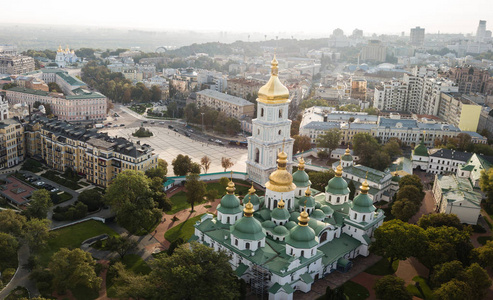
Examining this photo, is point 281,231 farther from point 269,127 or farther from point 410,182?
point 410,182

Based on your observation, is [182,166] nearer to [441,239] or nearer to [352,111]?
[441,239]

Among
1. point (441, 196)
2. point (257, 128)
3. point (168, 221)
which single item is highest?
point (257, 128)

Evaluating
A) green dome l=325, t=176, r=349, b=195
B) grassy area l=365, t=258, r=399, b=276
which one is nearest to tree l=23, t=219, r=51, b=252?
green dome l=325, t=176, r=349, b=195

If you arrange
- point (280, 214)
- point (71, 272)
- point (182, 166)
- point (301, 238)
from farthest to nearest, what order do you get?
point (182, 166), point (280, 214), point (301, 238), point (71, 272)

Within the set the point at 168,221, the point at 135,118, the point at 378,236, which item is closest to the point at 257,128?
the point at 168,221

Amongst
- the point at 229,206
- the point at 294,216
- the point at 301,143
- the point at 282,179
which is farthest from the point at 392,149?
the point at 229,206

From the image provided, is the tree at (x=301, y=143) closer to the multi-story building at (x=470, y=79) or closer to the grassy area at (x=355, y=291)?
the grassy area at (x=355, y=291)
